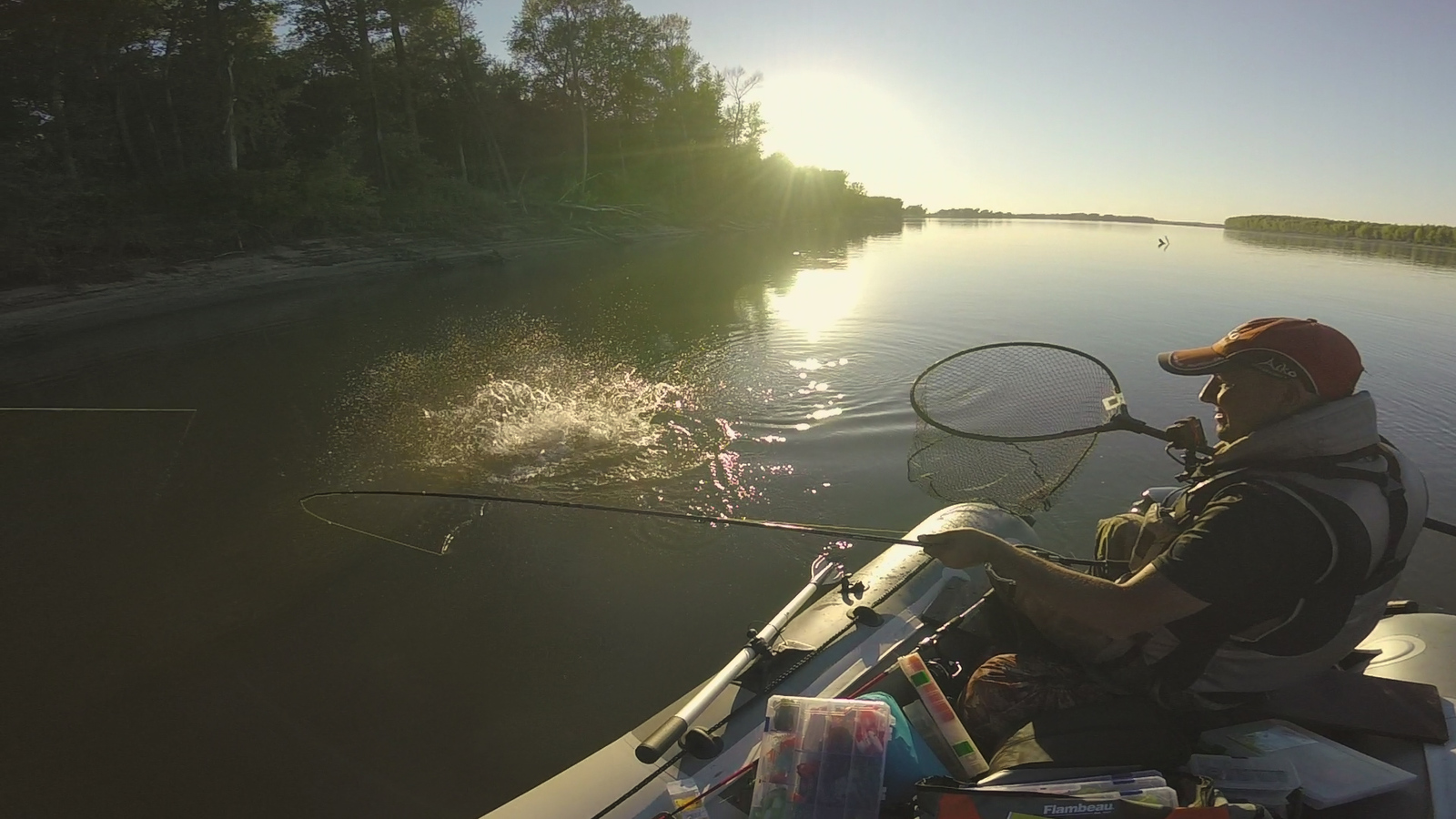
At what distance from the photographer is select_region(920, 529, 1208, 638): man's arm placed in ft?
7.13

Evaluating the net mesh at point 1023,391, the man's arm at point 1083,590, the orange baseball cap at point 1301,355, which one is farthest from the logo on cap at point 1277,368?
the net mesh at point 1023,391

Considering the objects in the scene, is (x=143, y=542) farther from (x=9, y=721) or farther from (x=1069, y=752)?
(x=1069, y=752)

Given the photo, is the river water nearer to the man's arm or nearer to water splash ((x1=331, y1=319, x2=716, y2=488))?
water splash ((x1=331, y1=319, x2=716, y2=488))

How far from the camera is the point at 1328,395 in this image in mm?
2152

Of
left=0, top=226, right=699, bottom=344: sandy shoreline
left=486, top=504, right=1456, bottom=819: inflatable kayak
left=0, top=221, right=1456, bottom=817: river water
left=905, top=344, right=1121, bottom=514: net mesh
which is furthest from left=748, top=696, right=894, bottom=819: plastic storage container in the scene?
left=0, top=226, right=699, bottom=344: sandy shoreline

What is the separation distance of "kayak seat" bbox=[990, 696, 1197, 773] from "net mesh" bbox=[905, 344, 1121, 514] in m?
1.42

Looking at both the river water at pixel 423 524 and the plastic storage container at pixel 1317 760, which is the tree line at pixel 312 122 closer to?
the river water at pixel 423 524

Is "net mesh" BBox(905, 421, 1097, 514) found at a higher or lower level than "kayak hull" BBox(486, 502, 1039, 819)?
higher

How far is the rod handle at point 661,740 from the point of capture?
2.79m

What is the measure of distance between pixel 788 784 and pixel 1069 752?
936mm

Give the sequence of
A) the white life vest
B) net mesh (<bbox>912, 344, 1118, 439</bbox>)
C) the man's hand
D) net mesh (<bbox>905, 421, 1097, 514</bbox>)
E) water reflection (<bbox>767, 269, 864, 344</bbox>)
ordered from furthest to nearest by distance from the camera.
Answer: water reflection (<bbox>767, 269, 864, 344</bbox>) < net mesh (<bbox>912, 344, 1118, 439</bbox>) < net mesh (<bbox>905, 421, 1097, 514</bbox>) < the man's hand < the white life vest

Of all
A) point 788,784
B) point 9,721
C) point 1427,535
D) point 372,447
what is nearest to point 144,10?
point 372,447

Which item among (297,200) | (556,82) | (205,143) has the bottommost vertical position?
(297,200)

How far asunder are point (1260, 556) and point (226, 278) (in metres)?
22.2
